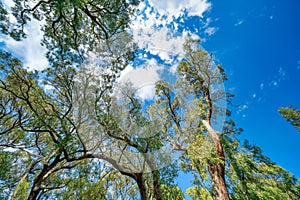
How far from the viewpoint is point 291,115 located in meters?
7.70

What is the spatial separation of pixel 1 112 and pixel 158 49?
569 centimetres

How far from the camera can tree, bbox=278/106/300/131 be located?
7.55 meters

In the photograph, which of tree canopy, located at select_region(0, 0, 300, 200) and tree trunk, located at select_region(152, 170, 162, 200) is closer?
tree canopy, located at select_region(0, 0, 300, 200)

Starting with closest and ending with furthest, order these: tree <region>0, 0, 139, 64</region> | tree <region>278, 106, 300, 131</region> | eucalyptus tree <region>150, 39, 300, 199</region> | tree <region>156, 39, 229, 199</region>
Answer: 1. tree <region>0, 0, 139, 64</region>
2. eucalyptus tree <region>150, 39, 300, 199</region>
3. tree <region>156, 39, 229, 199</region>
4. tree <region>278, 106, 300, 131</region>

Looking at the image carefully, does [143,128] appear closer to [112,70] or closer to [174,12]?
[112,70]

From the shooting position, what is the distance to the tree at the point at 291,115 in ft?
24.8

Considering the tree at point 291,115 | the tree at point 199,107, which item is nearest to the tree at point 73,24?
the tree at point 199,107

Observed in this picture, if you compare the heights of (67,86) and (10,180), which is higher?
(67,86)

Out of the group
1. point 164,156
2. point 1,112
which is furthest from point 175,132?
point 1,112

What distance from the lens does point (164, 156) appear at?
3.47 meters

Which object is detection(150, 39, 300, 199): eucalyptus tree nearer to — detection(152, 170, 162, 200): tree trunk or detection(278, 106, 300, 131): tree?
detection(152, 170, 162, 200): tree trunk

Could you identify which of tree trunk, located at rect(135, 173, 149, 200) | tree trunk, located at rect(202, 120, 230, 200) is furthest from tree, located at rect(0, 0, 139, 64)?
tree trunk, located at rect(202, 120, 230, 200)

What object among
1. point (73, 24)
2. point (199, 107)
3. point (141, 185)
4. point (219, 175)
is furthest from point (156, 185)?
point (73, 24)

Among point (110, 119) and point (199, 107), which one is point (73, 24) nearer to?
point (110, 119)
